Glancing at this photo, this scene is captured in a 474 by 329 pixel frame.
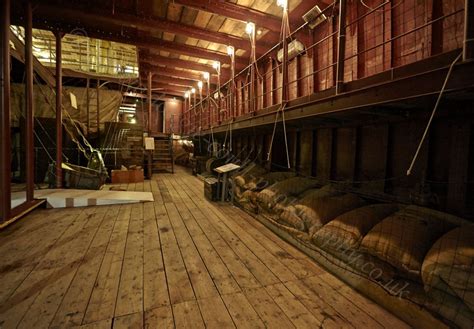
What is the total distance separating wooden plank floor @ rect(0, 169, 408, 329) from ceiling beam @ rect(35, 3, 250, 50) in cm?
422

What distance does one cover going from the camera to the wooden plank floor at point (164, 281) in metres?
1.63

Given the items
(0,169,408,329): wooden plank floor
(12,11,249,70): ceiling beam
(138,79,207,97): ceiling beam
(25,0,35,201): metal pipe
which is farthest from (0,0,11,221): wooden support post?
(138,79,207,97): ceiling beam

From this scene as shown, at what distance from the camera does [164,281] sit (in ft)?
6.77

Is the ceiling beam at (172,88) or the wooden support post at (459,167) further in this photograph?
the ceiling beam at (172,88)

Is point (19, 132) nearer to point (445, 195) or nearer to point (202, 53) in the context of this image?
point (202, 53)

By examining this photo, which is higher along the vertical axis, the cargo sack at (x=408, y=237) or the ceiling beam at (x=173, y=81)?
the ceiling beam at (x=173, y=81)

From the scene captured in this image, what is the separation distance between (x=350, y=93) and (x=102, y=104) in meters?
9.40

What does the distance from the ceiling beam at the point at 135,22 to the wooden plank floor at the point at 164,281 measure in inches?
166

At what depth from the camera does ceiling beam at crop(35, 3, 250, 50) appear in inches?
186

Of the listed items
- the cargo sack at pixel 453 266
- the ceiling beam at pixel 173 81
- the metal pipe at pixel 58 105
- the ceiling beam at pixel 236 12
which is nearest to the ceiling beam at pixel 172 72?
the ceiling beam at pixel 173 81

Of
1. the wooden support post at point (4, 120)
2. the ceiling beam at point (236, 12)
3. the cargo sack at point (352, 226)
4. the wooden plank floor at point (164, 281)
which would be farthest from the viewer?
the ceiling beam at point (236, 12)

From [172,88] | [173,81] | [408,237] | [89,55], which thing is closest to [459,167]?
[408,237]

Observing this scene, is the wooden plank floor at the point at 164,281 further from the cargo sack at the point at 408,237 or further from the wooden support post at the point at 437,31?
the wooden support post at the point at 437,31

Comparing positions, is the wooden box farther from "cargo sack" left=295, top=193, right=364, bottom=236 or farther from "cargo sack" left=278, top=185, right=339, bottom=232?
"cargo sack" left=295, top=193, right=364, bottom=236
